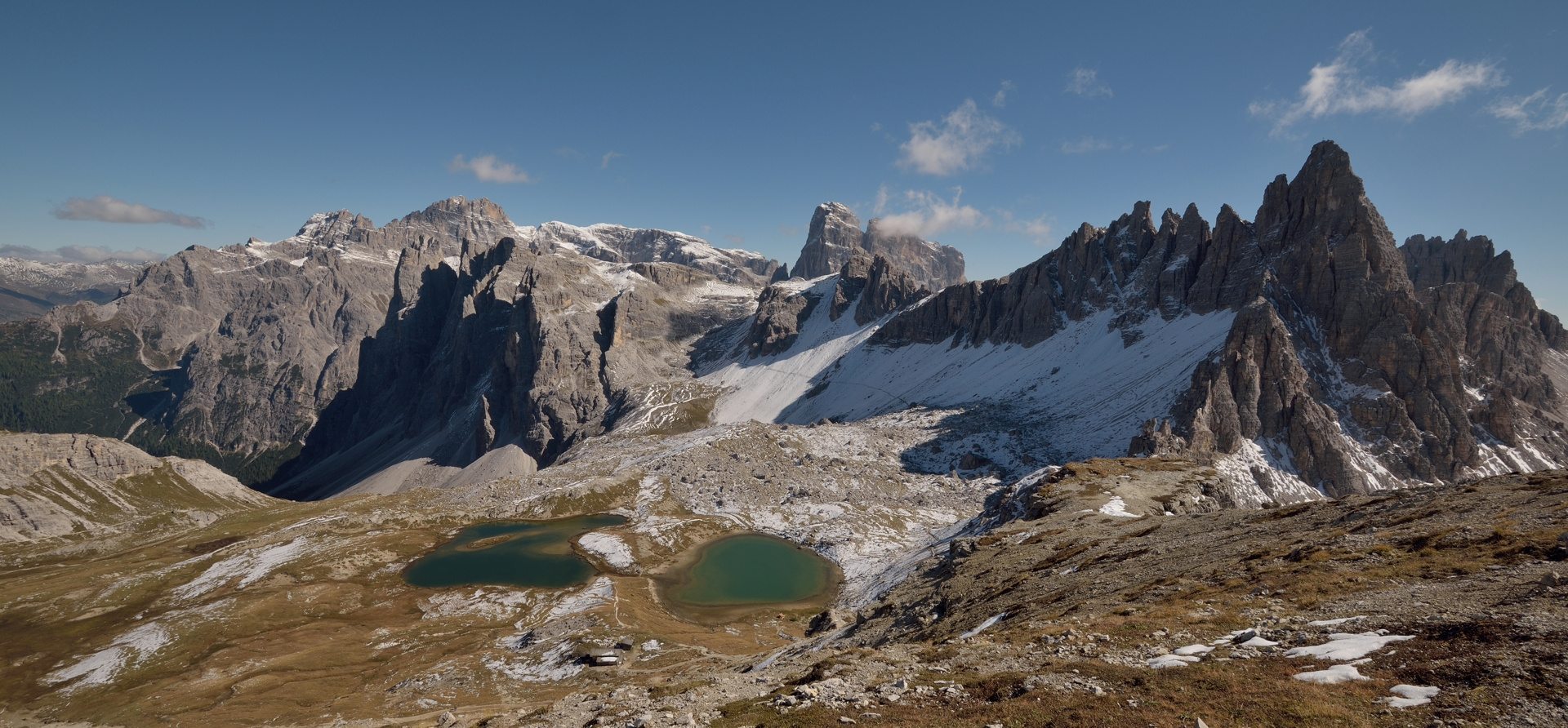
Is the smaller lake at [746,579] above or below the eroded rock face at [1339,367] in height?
below

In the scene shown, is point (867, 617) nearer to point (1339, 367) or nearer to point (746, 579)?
point (746, 579)

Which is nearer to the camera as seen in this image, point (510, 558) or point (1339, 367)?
point (510, 558)

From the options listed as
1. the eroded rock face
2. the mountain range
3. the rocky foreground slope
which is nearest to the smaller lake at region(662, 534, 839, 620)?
the mountain range

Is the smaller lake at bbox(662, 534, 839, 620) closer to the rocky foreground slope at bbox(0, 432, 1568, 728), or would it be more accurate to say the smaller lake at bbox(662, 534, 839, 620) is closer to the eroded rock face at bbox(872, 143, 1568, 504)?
the rocky foreground slope at bbox(0, 432, 1568, 728)

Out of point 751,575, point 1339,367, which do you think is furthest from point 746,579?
point 1339,367

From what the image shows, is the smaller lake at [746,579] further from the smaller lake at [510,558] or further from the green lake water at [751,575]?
the smaller lake at [510,558]

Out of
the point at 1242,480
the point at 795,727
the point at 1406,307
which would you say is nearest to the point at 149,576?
the point at 795,727

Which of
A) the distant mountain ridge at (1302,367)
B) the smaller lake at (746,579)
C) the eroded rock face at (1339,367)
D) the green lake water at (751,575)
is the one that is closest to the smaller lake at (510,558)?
the smaller lake at (746,579)
